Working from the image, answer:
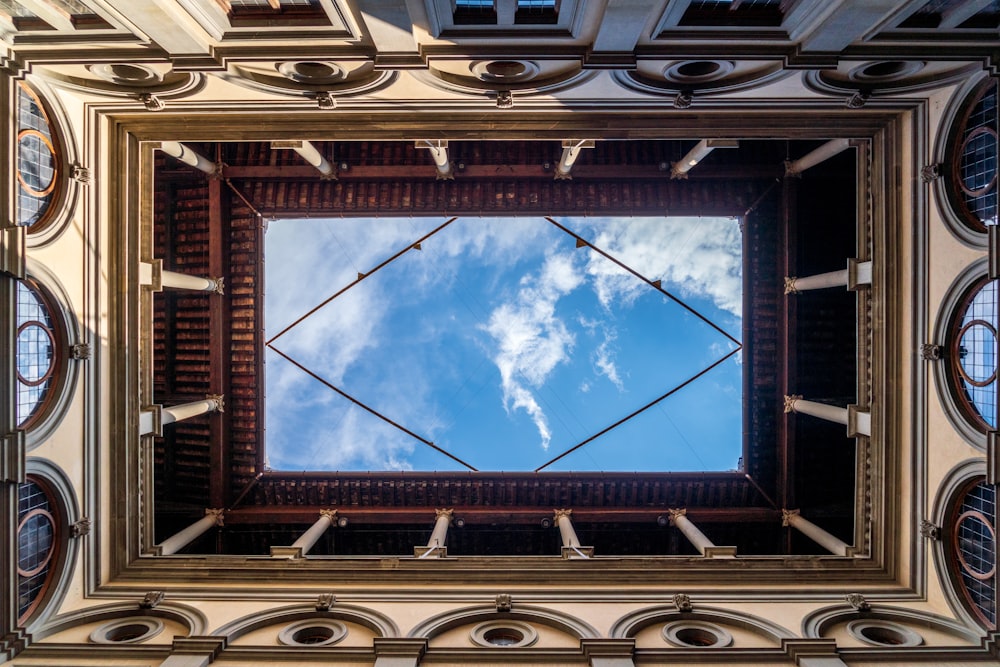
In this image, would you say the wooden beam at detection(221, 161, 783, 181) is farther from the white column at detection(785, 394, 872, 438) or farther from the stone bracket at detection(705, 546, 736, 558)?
the stone bracket at detection(705, 546, 736, 558)

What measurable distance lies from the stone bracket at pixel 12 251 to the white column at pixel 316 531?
12.2 metres

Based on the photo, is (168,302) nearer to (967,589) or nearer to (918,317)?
(918,317)

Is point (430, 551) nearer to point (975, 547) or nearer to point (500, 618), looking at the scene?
point (500, 618)

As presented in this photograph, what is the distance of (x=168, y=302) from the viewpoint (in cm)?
2847

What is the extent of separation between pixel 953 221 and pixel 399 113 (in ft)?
54.9

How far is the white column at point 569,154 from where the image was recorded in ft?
74.6

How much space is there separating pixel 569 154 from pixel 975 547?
1789 centimetres

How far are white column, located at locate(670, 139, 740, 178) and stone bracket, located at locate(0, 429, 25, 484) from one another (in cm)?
2280

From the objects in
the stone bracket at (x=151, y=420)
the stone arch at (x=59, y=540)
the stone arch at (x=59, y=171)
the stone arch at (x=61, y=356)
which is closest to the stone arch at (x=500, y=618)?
the stone arch at (x=59, y=540)

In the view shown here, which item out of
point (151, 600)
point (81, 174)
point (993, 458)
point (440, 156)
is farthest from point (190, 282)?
point (993, 458)

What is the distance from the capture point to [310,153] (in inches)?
962

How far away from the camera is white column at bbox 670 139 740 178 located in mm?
22281

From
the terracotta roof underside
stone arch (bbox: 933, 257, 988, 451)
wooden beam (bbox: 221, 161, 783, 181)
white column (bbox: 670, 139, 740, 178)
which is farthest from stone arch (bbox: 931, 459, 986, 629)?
wooden beam (bbox: 221, 161, 783, 181)

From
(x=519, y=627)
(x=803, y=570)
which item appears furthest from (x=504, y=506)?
(x=803, y=570)
